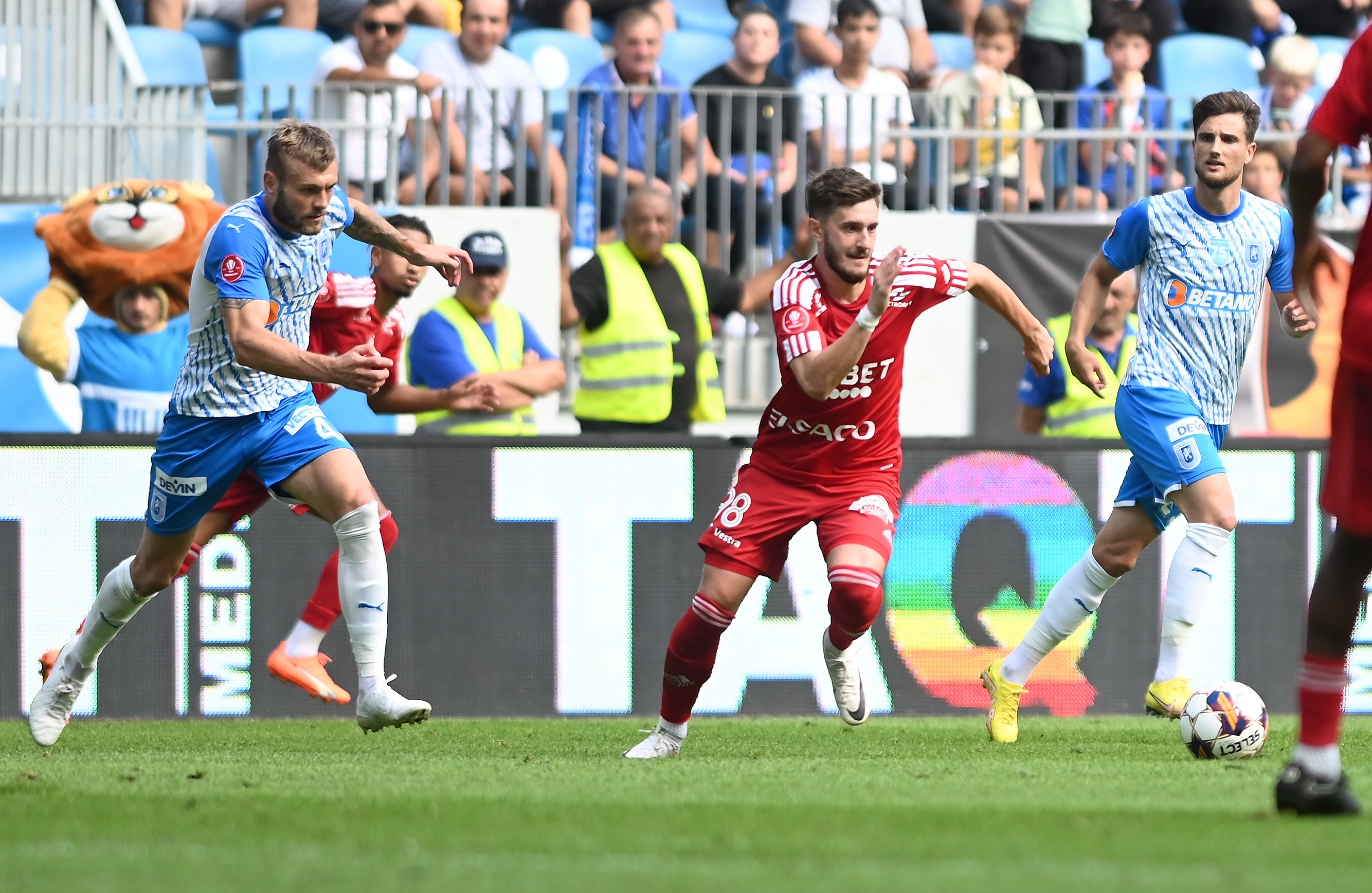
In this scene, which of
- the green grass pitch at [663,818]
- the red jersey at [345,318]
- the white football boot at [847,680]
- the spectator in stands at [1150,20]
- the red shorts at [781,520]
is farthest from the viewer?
the spectator in stands at [1150,20]

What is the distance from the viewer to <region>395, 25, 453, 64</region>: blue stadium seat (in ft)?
43.8

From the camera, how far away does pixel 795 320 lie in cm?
637

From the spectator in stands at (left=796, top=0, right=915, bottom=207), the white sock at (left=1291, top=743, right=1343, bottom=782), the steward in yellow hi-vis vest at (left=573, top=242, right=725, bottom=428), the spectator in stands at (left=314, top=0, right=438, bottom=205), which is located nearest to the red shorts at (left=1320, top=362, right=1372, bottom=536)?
the white sock at (left=1291, top=743, right=1343, bottom=782)

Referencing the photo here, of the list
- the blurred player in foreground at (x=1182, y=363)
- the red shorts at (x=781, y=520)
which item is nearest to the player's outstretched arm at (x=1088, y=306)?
the blurred player in foreground at (x=1182, y=363)

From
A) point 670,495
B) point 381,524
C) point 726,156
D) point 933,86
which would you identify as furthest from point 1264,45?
point 381,524

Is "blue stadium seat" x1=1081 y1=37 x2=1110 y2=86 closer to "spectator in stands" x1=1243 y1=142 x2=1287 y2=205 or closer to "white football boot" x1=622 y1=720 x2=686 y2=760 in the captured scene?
A: "spectator in stands" x1=1243 y1=142 x2=1287 y2=205

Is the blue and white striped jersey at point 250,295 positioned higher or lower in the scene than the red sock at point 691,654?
higher

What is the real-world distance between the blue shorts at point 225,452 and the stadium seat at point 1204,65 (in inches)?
396

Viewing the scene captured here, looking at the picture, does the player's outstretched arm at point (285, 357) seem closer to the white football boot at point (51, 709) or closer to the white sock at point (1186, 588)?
the white football boot at point (51, 709)

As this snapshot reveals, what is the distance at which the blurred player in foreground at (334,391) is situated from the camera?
788cm

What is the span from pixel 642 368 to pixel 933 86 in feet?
15.3

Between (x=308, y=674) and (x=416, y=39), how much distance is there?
6.82 meters

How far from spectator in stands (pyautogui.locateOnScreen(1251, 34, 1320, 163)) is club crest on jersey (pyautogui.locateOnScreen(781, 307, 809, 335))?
8.69 meters

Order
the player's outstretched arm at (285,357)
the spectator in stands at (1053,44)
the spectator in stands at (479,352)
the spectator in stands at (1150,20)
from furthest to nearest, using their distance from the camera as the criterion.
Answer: the spectator in stands at (1150,20) < the spectator in stands at (1053,44) < the spectator in stands at (479,352) < the player's outstretched arm at (285,357)
